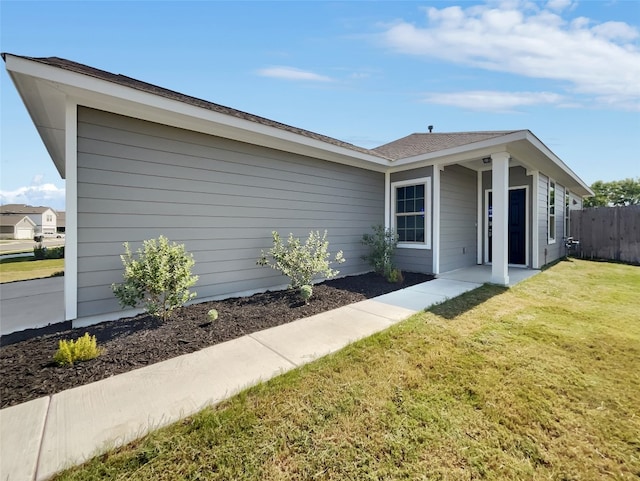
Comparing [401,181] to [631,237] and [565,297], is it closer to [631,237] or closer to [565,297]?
Answer: [565,297]

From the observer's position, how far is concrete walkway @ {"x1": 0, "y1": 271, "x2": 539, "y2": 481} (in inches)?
63.0

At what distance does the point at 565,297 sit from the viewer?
4715 millimetres

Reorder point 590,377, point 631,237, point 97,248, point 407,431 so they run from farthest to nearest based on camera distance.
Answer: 1. point 631,237
2. point 97,248
3. point 590,377
4. point 407,431

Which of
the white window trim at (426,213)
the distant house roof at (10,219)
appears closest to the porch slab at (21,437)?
the white window trim at (426,213)

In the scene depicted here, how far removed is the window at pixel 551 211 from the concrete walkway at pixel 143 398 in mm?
8143

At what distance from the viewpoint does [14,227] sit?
1747 inches

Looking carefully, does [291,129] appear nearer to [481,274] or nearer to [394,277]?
[394,277]

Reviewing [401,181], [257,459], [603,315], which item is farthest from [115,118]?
[603,315]

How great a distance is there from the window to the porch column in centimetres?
436

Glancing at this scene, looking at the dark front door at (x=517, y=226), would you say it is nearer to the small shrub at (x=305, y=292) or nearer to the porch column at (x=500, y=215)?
the porch column at (x=500, y=215)

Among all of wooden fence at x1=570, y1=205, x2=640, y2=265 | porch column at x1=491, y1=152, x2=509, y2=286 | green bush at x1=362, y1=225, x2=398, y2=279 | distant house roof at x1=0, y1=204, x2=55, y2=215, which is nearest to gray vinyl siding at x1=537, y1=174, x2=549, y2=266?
porch column at x1=491, y1=152, x2=509, y2=286

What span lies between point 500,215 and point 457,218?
1.80 m

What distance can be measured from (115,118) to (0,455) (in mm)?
3667

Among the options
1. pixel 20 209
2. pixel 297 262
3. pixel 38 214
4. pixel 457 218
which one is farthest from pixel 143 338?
pixel 38 214
